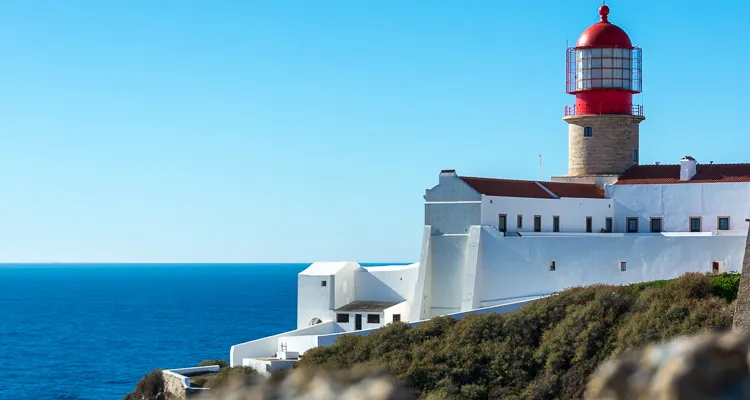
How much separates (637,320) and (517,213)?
874 cm

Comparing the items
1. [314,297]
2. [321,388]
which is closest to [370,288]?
[314,297]

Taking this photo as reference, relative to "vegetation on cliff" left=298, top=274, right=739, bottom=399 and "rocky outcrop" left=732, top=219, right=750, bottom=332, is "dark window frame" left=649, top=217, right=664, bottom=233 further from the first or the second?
"rocky outcrop" left=732, top=219, right=750, bottom=332

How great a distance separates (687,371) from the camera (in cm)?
324

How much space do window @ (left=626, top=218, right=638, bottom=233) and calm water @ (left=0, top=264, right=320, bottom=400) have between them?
23.5m

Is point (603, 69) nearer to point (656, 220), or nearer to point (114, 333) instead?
point (656, 220)

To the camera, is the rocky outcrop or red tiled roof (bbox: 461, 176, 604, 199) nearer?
the rocky outcrop

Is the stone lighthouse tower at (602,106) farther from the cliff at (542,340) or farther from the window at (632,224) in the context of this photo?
the cliff at (542,340)

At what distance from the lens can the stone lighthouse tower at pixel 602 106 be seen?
1398 inches

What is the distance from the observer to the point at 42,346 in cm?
6862

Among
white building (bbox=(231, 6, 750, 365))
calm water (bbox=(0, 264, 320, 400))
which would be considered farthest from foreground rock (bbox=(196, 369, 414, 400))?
calm water (bbox=(0, 264, 320, 400))

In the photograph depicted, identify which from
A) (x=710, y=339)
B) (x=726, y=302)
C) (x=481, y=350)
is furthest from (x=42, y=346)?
(x=710, y=339)

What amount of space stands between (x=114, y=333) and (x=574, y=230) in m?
50.0

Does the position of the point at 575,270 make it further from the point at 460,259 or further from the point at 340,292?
the point at 340,292

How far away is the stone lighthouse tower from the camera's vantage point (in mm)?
35500
